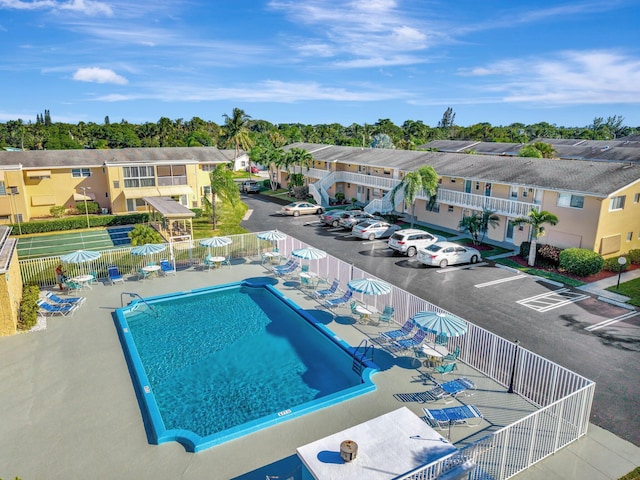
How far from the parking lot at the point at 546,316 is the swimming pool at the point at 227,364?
23.0 ft

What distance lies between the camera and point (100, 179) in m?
41.9

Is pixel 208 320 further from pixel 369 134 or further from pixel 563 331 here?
pixel 369 134

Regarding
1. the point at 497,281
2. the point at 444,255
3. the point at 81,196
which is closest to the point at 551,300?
the point at 497,281

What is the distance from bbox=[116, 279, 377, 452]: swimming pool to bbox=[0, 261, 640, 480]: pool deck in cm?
39

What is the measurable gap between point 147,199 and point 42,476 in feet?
96.4

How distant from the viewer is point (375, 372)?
14945mm

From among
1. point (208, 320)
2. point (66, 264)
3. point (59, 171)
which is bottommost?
point (208, 320)

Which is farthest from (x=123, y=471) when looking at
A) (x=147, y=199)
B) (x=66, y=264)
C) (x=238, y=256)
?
(x=147, y=199)

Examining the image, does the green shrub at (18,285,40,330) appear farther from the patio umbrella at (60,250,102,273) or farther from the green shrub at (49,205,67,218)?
the green shrub at (49,205,67,218)

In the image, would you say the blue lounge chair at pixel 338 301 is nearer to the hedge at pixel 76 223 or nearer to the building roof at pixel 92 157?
the hedge at pixel 76 223

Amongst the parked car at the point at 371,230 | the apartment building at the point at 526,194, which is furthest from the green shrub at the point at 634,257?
the parked car at the point at 371,230

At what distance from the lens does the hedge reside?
35656mm

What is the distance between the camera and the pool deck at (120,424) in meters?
10.7

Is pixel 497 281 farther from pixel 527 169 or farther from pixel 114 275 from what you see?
pixel 114 275
